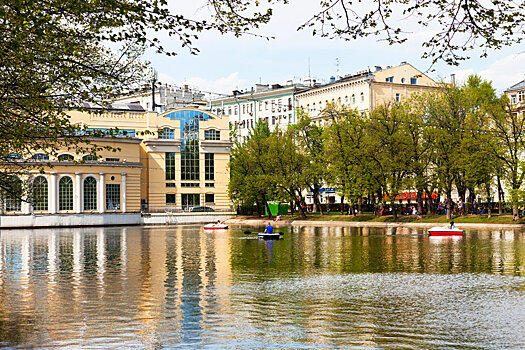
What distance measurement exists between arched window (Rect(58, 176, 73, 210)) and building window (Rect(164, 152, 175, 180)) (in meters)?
18.3

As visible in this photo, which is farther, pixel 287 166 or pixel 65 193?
pixel 65 193

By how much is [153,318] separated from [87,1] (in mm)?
9186

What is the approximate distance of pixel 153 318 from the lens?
1906 cm

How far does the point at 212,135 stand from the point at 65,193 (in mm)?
28602

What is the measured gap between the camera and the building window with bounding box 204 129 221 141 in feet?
376

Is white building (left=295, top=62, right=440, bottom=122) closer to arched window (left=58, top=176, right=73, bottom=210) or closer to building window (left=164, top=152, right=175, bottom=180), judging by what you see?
building window (left=164, top=152, right=175, bottom=180)

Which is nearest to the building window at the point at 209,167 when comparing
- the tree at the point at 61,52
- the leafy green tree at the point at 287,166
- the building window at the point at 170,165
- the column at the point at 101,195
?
the building window at the point at 170,165

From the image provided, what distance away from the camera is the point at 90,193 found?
99625 mm

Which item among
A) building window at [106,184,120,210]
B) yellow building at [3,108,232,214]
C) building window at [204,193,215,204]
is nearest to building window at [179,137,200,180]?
yellow building at [3,108,232,214]

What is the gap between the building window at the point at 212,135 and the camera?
376 feet

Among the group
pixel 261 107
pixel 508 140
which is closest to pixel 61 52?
pixel 508 140

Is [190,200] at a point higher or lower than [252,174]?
lower

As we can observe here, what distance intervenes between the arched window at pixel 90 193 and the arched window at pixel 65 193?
7.32 feet

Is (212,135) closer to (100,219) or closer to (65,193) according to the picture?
(100,219)
